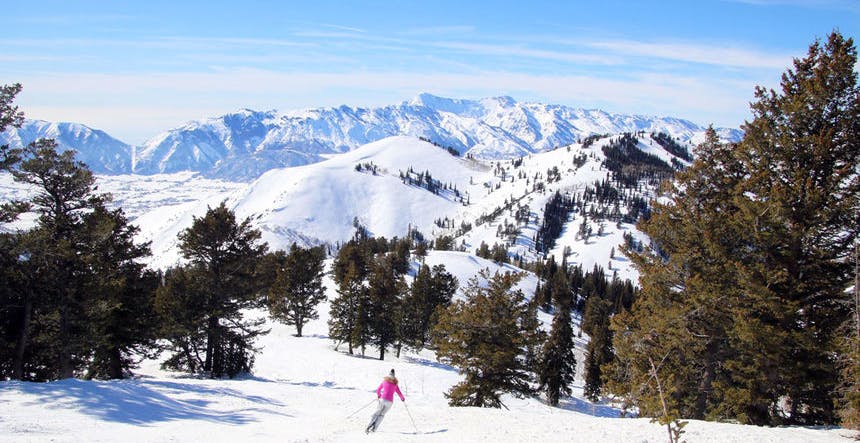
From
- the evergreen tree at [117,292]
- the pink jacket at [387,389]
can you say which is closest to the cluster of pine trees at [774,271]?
the pink jacket at [387,389]

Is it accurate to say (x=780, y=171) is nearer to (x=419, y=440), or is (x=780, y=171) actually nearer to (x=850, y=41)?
(x=850, y=41)

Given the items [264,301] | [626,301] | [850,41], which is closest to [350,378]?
[264,301]

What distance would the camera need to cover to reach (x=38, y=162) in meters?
19.7

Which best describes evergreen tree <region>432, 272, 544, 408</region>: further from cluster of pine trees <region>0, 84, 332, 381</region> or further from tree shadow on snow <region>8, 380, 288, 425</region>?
cluster of pine trees <region>0, 84, 332, 381</region>

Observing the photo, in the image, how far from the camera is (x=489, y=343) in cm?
2341

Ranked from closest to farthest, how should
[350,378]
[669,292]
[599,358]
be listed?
[669,292] < [350,378] < [599,358]

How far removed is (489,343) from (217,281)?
15.8 metres

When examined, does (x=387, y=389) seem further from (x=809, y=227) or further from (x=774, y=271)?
(x=809, y=227)

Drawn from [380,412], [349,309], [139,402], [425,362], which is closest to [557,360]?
[425,362]

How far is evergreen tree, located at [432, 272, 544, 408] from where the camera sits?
22.7m

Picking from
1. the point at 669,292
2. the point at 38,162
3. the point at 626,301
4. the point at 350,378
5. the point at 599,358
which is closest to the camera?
the point at 669,292

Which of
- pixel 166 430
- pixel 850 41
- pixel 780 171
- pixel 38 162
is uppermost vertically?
pixel 850 41

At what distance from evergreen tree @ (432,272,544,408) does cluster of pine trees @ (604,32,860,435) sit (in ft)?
21.6

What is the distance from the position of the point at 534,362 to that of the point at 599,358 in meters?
34.1
